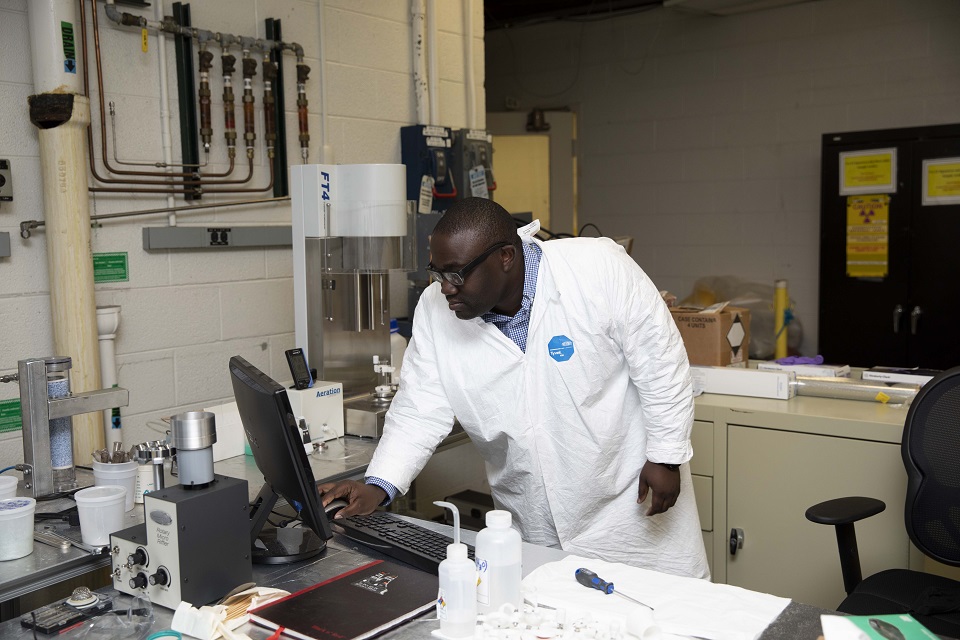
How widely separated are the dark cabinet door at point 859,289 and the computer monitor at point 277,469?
317 cm

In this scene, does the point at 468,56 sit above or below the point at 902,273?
above

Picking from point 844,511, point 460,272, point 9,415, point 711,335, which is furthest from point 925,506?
point 9,415

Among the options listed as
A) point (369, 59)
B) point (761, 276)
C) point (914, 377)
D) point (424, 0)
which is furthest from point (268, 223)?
point (761, 276)

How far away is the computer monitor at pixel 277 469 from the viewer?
4.45ft

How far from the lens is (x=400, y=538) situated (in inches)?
62.1

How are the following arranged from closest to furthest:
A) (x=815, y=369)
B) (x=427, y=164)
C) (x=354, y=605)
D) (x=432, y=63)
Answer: (x=354, y=605) → (x=815, y=369) → (x=427, y=164) → (x=432, y=63)

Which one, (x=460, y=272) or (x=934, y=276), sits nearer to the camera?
(x=460, y=272)

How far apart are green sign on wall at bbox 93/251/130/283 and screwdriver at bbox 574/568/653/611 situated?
1.70 meters

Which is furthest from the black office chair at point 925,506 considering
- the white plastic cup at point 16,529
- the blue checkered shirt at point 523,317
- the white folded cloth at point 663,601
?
the white plastic cup at point 16,529

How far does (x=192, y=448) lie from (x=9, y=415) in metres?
1.29

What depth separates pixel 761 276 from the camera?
4801 millimetres

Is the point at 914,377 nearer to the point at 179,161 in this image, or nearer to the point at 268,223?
the point at 268,223

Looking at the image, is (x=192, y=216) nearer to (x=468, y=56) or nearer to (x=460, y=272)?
(x=460, y=272)

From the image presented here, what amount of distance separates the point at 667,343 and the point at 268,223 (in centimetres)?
162
